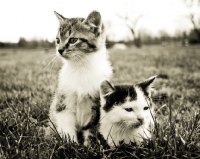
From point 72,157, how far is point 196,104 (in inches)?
86.6

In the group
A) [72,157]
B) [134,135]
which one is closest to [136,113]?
[134,135]

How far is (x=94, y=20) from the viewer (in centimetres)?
279

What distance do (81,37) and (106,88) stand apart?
0.79 m

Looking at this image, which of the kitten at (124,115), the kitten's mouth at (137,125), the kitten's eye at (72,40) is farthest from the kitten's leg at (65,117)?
the kitten's mouth at (137,125)

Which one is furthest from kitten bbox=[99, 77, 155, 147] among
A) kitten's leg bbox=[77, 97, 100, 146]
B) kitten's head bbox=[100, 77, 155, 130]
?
kitten's leg bbox=[77, 97, 100, 146]

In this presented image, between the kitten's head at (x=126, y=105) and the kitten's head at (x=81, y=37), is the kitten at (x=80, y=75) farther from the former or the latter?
the kitten's head at (x=126, y=105)

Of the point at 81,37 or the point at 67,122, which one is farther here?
the point at 81,37

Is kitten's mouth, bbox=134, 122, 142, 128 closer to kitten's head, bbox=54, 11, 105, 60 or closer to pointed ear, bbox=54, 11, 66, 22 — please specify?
kitten's head, bbox=54, 11, 105, 60

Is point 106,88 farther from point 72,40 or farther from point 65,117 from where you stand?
point 72,40

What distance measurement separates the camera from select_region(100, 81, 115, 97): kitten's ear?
7.33ft

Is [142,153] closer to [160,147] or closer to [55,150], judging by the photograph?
[160,147]

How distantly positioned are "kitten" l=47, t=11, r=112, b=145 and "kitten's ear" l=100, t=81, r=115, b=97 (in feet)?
1.06

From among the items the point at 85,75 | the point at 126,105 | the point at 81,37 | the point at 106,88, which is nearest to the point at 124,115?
the point at 126,105

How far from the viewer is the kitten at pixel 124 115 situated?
215cm
